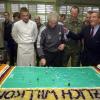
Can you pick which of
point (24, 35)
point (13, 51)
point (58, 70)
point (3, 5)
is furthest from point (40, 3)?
point (58, 70)

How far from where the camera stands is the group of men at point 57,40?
15.9 feet

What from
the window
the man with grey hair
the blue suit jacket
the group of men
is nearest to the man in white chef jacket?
the group of men

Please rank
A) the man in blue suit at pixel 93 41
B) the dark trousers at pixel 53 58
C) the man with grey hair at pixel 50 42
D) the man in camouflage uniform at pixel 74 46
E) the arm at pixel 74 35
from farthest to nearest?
the man in camouflage uniform at pixel 74 46 → the arm at pixel 74 35 → the dark trousers at pixel 53 58 → the man with grey hair at pixel 50 42 → the man in blue suit at pixel 93 41

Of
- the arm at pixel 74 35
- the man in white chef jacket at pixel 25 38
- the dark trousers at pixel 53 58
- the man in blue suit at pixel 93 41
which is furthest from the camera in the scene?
the man in white chef jacket at pixel 25 38

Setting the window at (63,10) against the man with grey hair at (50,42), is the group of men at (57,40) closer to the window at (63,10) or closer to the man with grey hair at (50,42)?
the man with grey hair at (50,42)

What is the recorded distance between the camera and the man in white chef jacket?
5.55m

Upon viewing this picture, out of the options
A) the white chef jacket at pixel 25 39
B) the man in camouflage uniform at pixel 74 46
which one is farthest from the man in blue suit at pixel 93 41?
the white chef jacket at pixel 25 39

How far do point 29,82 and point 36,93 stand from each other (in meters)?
0.41

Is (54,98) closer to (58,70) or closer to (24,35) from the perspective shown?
(58,70)

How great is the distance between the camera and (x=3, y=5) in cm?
1115

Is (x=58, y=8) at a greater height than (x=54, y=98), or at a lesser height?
greater

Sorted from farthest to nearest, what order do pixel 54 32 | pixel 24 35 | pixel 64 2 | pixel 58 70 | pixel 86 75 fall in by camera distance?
pixel 64 2 < pixel 24 35 < pixel 54 32 < pixel 58 70 < pixel 86 75

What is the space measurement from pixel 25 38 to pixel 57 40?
774 millimetres

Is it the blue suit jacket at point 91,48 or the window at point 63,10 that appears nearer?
the blue suit jacket at point 91,48
